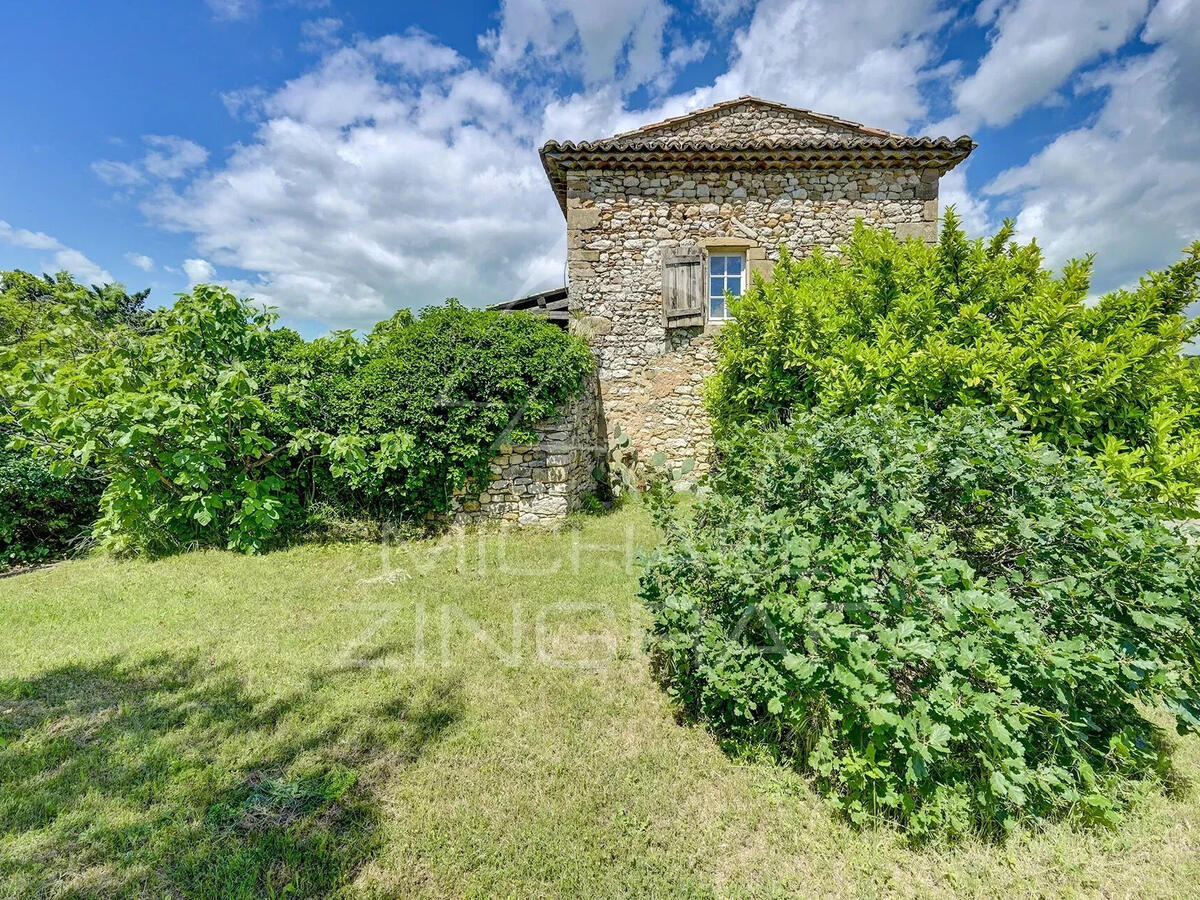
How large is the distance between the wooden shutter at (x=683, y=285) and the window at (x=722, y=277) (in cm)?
36

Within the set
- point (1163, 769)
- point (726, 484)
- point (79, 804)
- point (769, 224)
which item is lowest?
point (79, 804)

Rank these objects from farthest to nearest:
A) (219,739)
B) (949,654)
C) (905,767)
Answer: (219,739)
(905,767)
(949,654)

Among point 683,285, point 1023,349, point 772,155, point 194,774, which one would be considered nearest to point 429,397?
point 194,774

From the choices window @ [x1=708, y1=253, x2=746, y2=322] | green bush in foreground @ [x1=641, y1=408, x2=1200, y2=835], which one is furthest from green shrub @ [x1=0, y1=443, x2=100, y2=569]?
window @ [x1=708, y1=253, x2=746, y2=322]

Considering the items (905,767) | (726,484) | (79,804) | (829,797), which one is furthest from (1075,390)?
(79,804)

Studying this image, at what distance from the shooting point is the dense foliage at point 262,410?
5906 millimetres

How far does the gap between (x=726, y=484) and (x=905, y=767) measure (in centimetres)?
214

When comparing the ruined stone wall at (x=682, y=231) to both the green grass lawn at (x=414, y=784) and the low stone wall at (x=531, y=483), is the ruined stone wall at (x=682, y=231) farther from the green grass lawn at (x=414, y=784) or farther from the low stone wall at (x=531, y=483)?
the green grass lawn at (x=414, y=784)

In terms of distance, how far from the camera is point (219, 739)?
2.96 meters

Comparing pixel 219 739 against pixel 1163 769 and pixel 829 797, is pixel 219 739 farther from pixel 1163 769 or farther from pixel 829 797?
pixel 1163 769

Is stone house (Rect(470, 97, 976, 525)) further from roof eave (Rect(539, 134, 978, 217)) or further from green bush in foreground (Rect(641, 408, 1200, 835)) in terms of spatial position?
green bush in foreground (Rect(641, 408, 1200, 835))

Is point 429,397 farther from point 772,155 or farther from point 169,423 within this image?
point 772,155

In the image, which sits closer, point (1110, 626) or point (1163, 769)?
point (1110, 626)

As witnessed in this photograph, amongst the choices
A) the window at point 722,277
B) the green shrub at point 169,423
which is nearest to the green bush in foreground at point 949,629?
the green shrub at point 169,423
